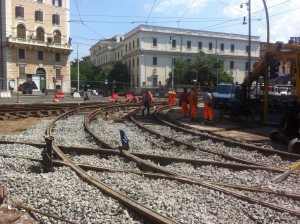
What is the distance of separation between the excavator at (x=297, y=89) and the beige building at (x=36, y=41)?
154 ft

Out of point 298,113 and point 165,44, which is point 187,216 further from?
point 165,44

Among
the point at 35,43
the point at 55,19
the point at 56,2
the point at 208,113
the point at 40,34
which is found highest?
the point at 56,2

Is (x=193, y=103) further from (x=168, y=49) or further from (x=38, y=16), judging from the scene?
(x=168, y=49)

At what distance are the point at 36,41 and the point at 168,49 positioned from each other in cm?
2872

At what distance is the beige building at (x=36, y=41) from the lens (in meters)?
62.1

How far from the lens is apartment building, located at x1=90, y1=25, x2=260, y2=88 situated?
259ft

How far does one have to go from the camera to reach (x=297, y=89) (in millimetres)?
11797

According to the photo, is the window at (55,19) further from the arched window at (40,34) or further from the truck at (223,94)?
the truck at (223,94)

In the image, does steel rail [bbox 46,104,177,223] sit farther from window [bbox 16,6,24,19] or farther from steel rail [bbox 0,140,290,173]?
window [bbox 16,6,24,19]

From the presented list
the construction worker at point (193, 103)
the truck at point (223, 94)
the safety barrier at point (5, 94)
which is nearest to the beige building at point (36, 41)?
the safety barrier at point (5, 94)

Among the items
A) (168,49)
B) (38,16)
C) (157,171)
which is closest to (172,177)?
(157,171)

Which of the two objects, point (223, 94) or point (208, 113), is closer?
point (208, 113)

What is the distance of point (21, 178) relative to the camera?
6.50 metres

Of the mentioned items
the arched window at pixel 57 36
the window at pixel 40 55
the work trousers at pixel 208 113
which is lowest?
the work trousers at pixel 208 113
